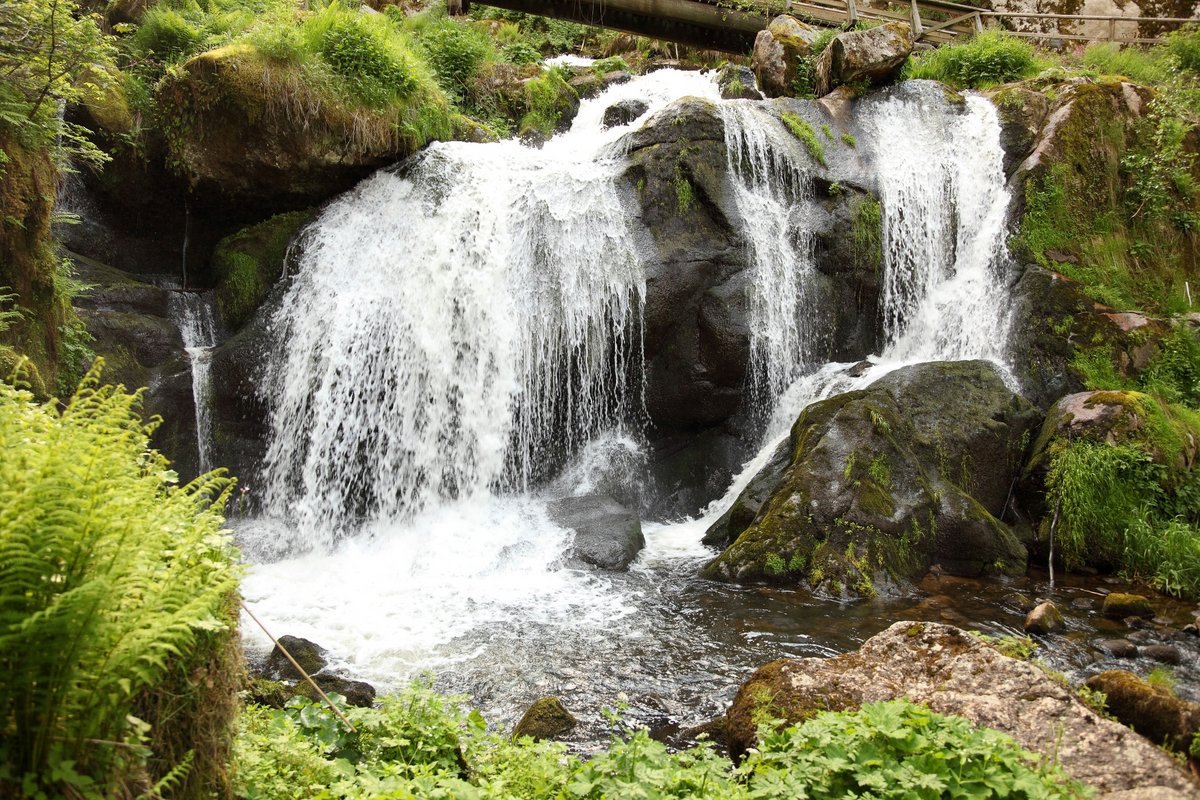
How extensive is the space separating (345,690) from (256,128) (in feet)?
29.5

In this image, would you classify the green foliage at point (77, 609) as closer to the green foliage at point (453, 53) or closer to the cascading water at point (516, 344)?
the cascading water at point (516, 344)

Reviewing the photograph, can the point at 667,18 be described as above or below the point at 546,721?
above

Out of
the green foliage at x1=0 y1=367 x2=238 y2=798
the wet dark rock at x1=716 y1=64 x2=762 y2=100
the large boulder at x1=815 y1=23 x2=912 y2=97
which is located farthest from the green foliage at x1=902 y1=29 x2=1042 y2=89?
the green foliage at x1=0 y1=367 x2=238 y2=798

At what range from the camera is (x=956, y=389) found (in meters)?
9.84

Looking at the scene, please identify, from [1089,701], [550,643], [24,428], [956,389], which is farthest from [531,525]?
[24,428]

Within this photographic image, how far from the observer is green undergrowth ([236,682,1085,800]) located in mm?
3045

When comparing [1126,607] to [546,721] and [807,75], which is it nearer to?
[546,721]

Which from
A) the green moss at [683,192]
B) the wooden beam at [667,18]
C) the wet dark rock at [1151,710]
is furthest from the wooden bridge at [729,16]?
the wet dark rock at [1151,710]

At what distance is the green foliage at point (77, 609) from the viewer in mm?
2045

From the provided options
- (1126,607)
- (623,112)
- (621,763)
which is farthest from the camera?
(623,112)

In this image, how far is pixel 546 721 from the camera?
509 centimetres

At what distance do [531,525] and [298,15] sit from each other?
937 cm

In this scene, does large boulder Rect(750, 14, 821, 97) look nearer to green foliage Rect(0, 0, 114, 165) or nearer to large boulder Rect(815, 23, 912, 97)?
large boulder Rect(815, 23, 912, 97)

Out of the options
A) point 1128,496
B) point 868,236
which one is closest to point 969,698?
point 1128,496
